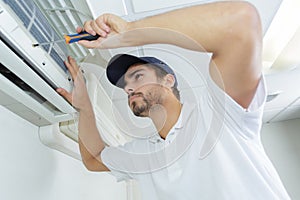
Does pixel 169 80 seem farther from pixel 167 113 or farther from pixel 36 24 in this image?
pixel 36 24

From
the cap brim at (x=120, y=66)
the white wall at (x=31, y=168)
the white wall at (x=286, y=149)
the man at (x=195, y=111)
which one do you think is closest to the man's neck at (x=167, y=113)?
the man at (x=195, y=111)

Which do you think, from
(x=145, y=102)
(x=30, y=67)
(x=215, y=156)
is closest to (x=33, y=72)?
(x=30, y=67)

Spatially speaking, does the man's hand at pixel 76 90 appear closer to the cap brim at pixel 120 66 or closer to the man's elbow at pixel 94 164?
the cap brim at pixel 120 66

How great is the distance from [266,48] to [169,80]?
129cm

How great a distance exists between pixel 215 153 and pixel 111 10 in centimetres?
77

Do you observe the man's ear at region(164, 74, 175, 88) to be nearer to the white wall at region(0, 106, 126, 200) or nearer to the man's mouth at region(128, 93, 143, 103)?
the man's mouth at region(128, 93, 143, 103)

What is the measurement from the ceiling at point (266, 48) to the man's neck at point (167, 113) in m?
0.08

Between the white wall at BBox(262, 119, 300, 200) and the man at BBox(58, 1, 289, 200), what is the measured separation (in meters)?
3.24

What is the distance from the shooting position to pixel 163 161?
2.99 ft

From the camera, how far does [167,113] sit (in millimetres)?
940

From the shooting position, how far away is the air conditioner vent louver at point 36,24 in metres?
0.65

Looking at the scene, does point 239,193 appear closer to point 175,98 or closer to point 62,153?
point 175,98

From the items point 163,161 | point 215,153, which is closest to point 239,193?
point 215,153

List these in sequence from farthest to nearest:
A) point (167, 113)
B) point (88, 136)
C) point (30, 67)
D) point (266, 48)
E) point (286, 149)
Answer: point (286, 149)
point (266, 48)
point (88, 136)
point (167, 113)
point (30, 67)
